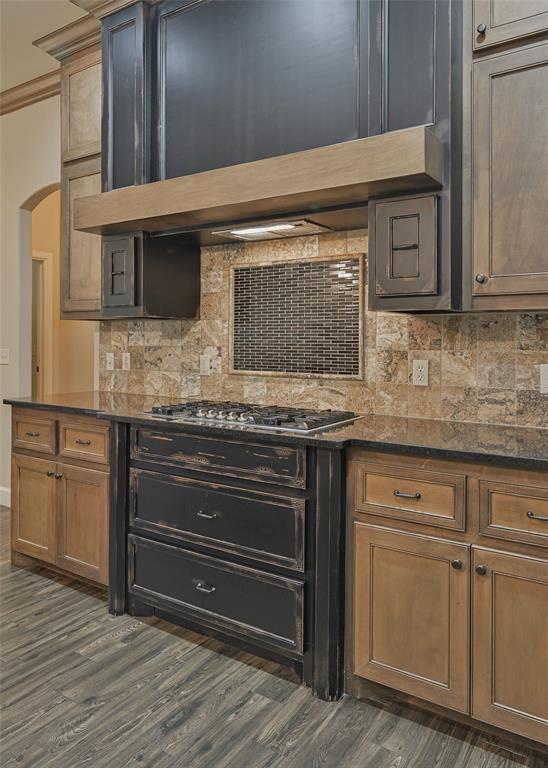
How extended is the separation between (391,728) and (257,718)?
18.0 inches

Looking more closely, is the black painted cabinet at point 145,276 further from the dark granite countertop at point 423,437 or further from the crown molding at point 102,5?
the crown molding at point 102,5

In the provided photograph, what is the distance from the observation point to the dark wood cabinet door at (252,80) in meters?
2.33

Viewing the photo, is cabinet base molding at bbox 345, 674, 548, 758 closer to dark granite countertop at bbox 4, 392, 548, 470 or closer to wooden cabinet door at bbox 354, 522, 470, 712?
wooden cabinet door at bbox 354, 522, 470, 712

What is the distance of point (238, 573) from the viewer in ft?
7.57

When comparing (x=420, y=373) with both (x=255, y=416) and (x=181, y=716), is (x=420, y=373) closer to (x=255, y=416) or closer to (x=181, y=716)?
(x=255, y=416)

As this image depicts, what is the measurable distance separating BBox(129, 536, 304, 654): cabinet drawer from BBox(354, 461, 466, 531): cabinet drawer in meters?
0.44

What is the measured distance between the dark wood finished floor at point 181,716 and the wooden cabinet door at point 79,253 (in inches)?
71.5

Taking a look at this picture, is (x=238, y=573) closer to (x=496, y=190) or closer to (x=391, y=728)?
(x=391, y=728)

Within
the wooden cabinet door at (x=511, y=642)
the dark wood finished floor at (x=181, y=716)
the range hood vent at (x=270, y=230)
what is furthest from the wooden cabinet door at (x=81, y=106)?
the wooden cabinet door at (x=511, y=642)

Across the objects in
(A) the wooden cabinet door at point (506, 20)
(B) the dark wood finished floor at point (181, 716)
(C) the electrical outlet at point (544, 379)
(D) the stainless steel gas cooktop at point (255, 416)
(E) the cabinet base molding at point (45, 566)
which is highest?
(A) the wooden cabinet door at point (506, 20)

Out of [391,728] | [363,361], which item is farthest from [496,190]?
[391,728]

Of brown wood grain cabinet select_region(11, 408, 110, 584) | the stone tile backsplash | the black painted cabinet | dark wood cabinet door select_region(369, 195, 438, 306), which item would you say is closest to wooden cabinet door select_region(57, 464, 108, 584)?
brown wood grain cabinet select_region(11, 408, 110, 584)

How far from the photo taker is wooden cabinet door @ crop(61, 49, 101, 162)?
10.9 feet

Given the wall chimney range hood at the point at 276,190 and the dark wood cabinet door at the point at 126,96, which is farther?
the dark wood cabinet door at the point at 126,96
